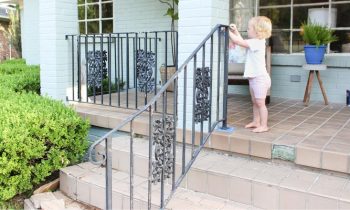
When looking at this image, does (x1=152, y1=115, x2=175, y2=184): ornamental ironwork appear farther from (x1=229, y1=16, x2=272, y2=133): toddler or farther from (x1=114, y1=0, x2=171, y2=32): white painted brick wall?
(x1=114, y1=0, x2=171, y2=32): white painted brick wall

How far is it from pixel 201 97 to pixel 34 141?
147cm

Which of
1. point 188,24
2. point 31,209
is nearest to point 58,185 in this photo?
point 31,209

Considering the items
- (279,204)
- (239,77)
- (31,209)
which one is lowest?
(31,209)

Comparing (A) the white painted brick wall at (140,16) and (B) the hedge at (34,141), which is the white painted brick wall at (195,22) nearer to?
(B) the hedge at (34,141)

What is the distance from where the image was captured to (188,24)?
3422 millimetres

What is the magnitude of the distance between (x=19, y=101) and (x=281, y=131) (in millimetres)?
2569

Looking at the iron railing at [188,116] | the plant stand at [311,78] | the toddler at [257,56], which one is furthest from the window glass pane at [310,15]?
the iron railing at [188,116]

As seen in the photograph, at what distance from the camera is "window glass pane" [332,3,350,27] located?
4.91m

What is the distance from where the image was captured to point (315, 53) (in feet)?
15.0

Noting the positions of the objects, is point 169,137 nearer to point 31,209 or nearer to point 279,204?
point 279,204

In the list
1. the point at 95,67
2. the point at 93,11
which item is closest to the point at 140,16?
the point at 93,11

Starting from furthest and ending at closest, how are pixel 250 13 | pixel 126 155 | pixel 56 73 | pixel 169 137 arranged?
pixel 250 13 < pixel 56 73 < pixel 126 155 < pixel 169 137

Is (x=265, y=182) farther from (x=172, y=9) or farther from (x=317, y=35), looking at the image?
(x=172, y=9)

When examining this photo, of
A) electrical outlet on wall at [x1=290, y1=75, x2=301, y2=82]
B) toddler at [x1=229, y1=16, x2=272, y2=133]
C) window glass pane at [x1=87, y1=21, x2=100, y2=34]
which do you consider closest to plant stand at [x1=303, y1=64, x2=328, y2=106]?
electrical outlet on wall at [x1=290, y1=75, x2=301, y2=82]
